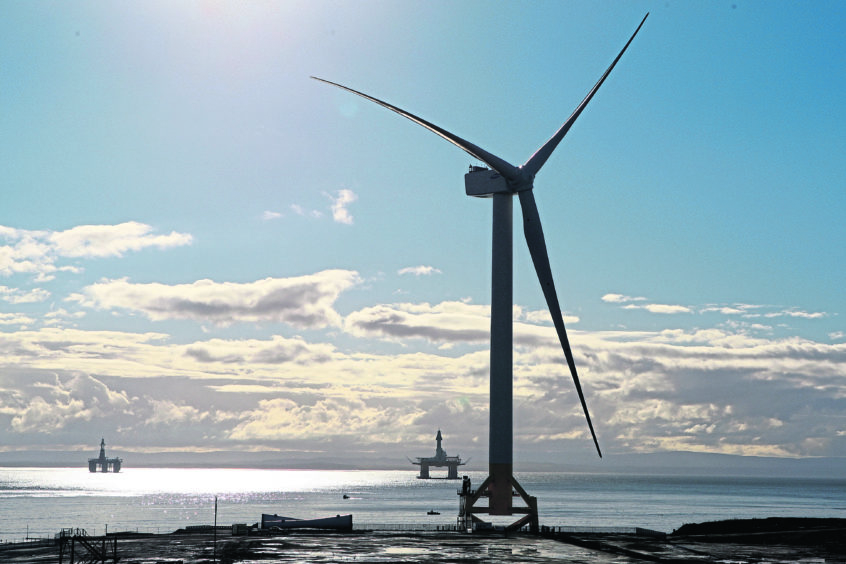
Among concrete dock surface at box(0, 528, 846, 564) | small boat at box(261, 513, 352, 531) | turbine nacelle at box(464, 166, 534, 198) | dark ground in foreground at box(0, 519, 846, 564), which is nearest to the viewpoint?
Answer: concrete dock surface at box(0, 528, 846, 564)

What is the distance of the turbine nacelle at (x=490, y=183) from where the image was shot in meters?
102

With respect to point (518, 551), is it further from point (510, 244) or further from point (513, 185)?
point (513, 185)

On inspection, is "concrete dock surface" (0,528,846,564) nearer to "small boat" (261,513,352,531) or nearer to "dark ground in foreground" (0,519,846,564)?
"dark ground in foreground" (0,519,846,564)

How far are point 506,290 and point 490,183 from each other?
13855mm

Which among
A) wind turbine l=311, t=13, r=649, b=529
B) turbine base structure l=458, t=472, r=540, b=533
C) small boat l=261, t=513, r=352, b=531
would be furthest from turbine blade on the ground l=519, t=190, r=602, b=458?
small boat l=261, t=513, r=352, b=531

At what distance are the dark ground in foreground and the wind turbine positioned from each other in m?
6.22

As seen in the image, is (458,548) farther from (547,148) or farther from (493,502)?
(547,148)

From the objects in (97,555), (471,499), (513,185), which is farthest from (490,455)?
(97,555)

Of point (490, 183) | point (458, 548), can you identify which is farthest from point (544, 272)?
point (458, 548)

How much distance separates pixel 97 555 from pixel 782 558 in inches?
2493

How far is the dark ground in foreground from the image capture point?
76.8 meters

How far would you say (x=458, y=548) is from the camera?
281 feet

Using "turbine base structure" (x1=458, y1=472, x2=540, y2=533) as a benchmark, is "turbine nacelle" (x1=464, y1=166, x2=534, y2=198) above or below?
above

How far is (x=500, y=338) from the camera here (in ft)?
326
